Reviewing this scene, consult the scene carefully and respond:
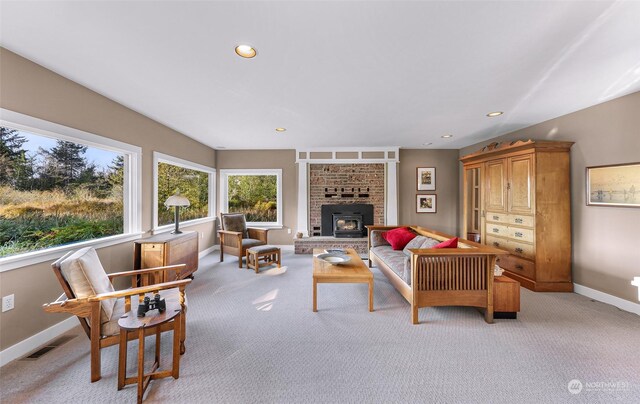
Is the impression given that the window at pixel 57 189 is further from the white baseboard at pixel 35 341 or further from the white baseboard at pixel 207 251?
the white baseboard at pixel 207 251

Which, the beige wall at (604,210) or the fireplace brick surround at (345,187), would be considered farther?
the fireplace brick surround at (345,187)

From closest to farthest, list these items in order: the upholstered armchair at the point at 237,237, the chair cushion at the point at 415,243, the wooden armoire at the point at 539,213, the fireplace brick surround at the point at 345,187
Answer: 1. the wooden armoire at the point at 539,213
2. the chair cushion at the point at 415,243
3. the upholstered armchair at the point at 237,237
4. the fireplace brick surround at the point at 345,187

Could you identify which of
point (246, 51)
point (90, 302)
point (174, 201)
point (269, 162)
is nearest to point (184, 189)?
point (174, 201)

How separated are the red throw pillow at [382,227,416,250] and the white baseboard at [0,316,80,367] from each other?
4044mm

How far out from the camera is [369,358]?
1951 millimetres

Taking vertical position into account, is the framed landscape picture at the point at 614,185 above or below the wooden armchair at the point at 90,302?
above

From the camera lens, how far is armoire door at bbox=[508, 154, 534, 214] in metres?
3.36

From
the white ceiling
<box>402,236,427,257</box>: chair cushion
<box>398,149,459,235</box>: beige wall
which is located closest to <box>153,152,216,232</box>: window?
the white ceiling

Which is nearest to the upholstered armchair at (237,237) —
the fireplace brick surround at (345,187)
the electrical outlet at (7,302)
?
the fireplace brick surround at (345,187)

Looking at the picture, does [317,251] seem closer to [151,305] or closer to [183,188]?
[151,305]

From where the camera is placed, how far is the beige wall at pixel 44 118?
76.9 inches

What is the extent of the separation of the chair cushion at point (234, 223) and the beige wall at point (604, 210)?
552 centimetres

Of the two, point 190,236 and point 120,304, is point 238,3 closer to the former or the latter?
point 120,304

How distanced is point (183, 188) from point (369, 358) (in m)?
4.35
